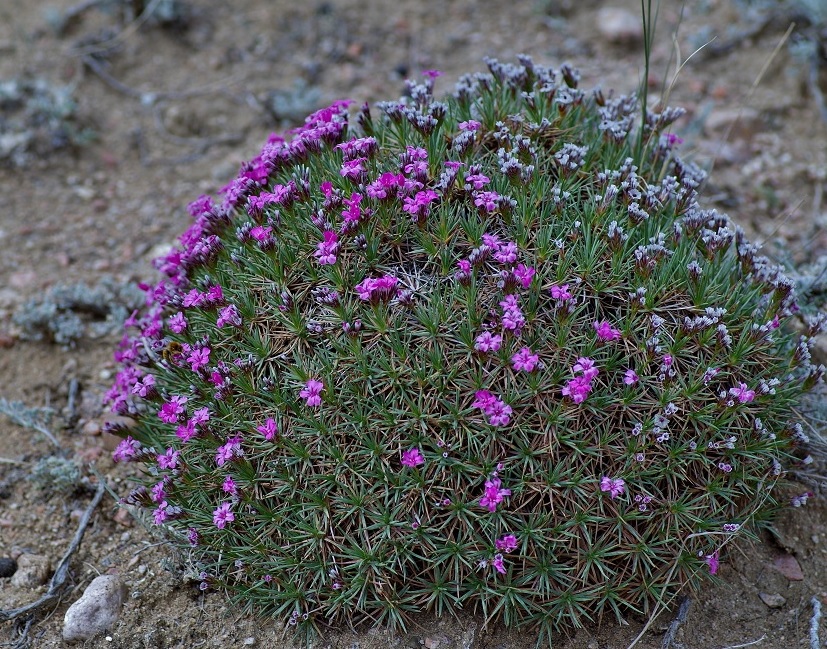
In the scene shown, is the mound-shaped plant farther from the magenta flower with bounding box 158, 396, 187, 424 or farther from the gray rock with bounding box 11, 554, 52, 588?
the gray rock with bounding box 11, 554, 52, 588

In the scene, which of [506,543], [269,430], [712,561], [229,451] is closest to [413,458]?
[506,543]

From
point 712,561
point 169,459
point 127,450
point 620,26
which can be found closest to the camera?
point 712,561

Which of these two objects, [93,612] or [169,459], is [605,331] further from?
[93,612]

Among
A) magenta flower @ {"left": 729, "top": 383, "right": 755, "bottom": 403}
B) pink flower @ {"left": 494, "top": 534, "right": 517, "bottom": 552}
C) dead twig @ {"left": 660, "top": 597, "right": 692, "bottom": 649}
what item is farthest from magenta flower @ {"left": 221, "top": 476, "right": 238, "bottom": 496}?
magenta flower @ {"left": 729, "top": 383, "right": 755, "bottom": 403}

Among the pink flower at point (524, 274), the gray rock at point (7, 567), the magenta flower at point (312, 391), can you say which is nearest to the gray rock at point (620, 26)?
the pink flower at point (524, 274)

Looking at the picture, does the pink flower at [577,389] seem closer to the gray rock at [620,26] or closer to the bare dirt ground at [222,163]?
the bare dirt ground at [222,163]

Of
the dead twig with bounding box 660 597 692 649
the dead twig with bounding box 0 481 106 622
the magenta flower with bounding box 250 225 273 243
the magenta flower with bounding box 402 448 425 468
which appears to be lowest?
the dead twig with bounding box 660 597 692 649
